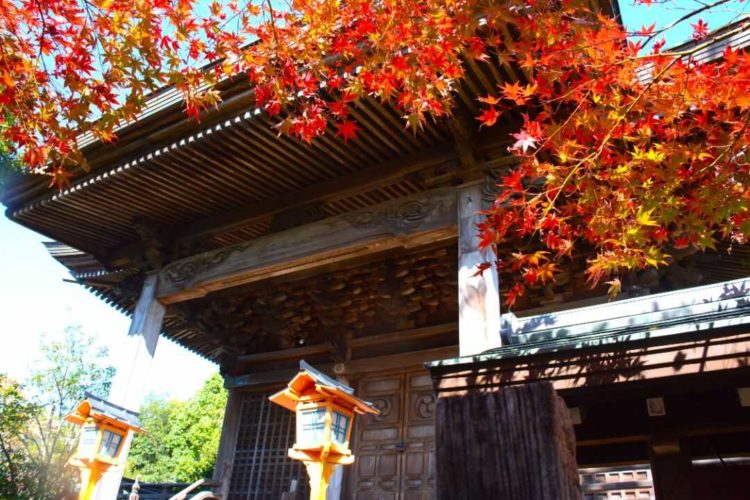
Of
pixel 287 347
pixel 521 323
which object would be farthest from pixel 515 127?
pixel 287 347

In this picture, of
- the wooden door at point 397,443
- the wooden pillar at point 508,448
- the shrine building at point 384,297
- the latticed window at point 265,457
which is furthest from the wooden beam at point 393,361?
the wooden pillar at point 508,448

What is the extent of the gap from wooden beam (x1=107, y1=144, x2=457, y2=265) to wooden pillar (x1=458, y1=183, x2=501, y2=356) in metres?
0.93

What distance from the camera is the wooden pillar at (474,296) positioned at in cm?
457

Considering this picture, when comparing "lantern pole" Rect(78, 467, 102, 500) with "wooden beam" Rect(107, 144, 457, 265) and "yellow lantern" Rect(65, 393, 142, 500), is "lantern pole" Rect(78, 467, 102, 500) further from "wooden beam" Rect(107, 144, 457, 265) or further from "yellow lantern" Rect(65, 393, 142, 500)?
"wooden beam" Rect(107, 144, 457, 265)

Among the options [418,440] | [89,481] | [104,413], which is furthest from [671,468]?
[89,481]

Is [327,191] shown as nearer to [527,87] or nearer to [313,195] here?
[313,195]

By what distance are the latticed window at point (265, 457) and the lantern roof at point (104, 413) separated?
2.40 m

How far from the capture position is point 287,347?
9250 millimetres

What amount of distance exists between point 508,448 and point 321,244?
4.64 metres

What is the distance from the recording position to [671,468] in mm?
3822

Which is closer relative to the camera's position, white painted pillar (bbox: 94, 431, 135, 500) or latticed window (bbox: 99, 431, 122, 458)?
white painted pillar (bbox: 94, 431, 135, 500)

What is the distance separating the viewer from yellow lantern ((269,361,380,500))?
4.43m

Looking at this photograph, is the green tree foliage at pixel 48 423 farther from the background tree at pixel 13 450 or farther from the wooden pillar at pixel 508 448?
the wooden pillar at pixel 508 448

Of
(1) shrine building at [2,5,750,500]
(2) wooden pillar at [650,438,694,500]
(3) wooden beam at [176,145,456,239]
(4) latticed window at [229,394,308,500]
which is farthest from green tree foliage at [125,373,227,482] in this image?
(2) wooden pillar at [650,438,694,500]
